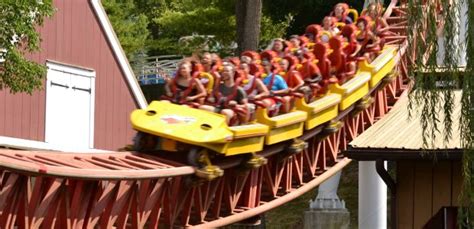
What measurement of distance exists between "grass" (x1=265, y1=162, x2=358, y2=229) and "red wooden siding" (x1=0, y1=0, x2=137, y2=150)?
720 cm

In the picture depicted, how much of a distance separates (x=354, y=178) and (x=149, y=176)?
20.1 m

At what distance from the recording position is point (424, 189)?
54.9 ft

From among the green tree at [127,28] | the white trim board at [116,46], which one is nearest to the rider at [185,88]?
the white trim board at [116,46]

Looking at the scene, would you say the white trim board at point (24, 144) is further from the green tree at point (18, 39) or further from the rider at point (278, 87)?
the rider at point (278, 87)

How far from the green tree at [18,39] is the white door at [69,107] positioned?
12.9 feet

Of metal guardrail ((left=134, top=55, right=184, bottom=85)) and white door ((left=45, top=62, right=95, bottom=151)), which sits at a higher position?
metal guardrail ((left=134, top=55, right=184, bottom=85))

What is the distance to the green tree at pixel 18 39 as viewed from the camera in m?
18.6

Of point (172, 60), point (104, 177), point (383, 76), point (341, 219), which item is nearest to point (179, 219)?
point (104, 177)

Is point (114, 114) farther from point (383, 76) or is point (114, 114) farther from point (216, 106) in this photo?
point (216, 106)

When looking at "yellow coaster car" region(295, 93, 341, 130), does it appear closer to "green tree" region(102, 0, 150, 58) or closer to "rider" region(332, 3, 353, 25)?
"rider" region(332, 3, 353, 25)

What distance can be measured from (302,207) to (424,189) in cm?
1655

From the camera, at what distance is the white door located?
922 inches

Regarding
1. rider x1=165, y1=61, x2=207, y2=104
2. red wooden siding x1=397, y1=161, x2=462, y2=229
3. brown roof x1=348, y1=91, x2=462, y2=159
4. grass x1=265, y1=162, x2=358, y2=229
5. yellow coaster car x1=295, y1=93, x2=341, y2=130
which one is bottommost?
grass x1=265, y1=162, x2=358, y2=229

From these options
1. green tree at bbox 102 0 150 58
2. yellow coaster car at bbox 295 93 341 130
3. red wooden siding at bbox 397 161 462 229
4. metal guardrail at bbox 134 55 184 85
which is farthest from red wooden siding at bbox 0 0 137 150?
metal guardrail at bbox 134 55 184 85
